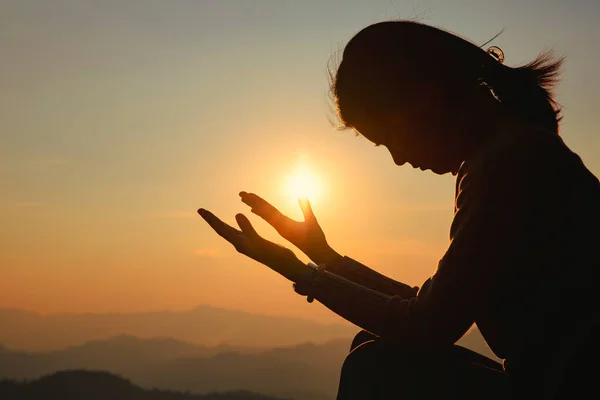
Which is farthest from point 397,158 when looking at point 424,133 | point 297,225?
point 297,225

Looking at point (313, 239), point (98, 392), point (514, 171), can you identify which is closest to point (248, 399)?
point (98, 392)

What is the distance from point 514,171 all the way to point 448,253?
439mm

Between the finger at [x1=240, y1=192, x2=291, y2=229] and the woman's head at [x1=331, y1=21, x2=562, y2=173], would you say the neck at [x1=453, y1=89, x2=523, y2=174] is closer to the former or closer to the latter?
the woman's head at [x1=331, y1=21, x2=562, y2=173]

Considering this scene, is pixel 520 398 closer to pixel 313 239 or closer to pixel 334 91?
pixel 313 239

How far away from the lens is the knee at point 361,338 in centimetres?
389

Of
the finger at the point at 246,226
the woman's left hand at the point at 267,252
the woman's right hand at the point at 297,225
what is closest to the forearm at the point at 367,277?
the woman's right hand at the point at 297,225

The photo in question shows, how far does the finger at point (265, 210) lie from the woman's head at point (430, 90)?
2.26 feet

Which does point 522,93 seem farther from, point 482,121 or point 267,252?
point 267,252

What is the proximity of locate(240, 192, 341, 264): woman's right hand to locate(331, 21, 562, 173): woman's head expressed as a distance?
597mm

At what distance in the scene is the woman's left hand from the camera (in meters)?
3.72

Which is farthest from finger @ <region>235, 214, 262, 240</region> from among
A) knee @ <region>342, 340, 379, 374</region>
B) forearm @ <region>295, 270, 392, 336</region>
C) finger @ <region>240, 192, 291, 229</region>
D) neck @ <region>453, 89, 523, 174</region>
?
neck @ <region>453, 89, 523, 174</region>

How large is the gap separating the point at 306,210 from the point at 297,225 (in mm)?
100

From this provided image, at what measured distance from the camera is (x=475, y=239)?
3158 mm

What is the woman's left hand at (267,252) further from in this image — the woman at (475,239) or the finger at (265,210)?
the finger at (265,210)
